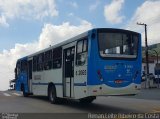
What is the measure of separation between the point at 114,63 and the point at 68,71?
127 inches

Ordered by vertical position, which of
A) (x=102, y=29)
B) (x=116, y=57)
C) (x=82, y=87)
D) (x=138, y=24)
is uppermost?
(x=138, y=24)

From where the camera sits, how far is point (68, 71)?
1892cm

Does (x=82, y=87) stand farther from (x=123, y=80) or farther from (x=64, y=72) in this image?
(x=64, y=72)

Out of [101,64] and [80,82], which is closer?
Answer: [101,64]

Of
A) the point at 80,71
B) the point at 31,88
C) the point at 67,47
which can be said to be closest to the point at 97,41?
the point at 80,71

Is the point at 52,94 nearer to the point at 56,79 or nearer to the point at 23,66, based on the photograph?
the point at 56,79

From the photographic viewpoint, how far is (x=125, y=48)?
16.9 meters

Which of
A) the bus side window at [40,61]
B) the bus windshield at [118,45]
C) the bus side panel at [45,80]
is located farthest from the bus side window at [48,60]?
the bus windshield at [118,45]

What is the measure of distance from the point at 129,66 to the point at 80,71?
85.0 inches

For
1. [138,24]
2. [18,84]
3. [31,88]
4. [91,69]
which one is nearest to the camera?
[91,69]

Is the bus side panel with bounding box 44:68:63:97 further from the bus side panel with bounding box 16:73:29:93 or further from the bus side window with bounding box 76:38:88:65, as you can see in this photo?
the bus side panel with bounding box 16:73:29:93

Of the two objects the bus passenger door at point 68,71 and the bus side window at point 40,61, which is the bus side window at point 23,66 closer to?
the bus side window at point 40,61

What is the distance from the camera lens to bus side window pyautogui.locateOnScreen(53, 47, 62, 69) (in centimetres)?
2023

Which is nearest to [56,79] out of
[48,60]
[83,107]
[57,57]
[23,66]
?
[57,57]
